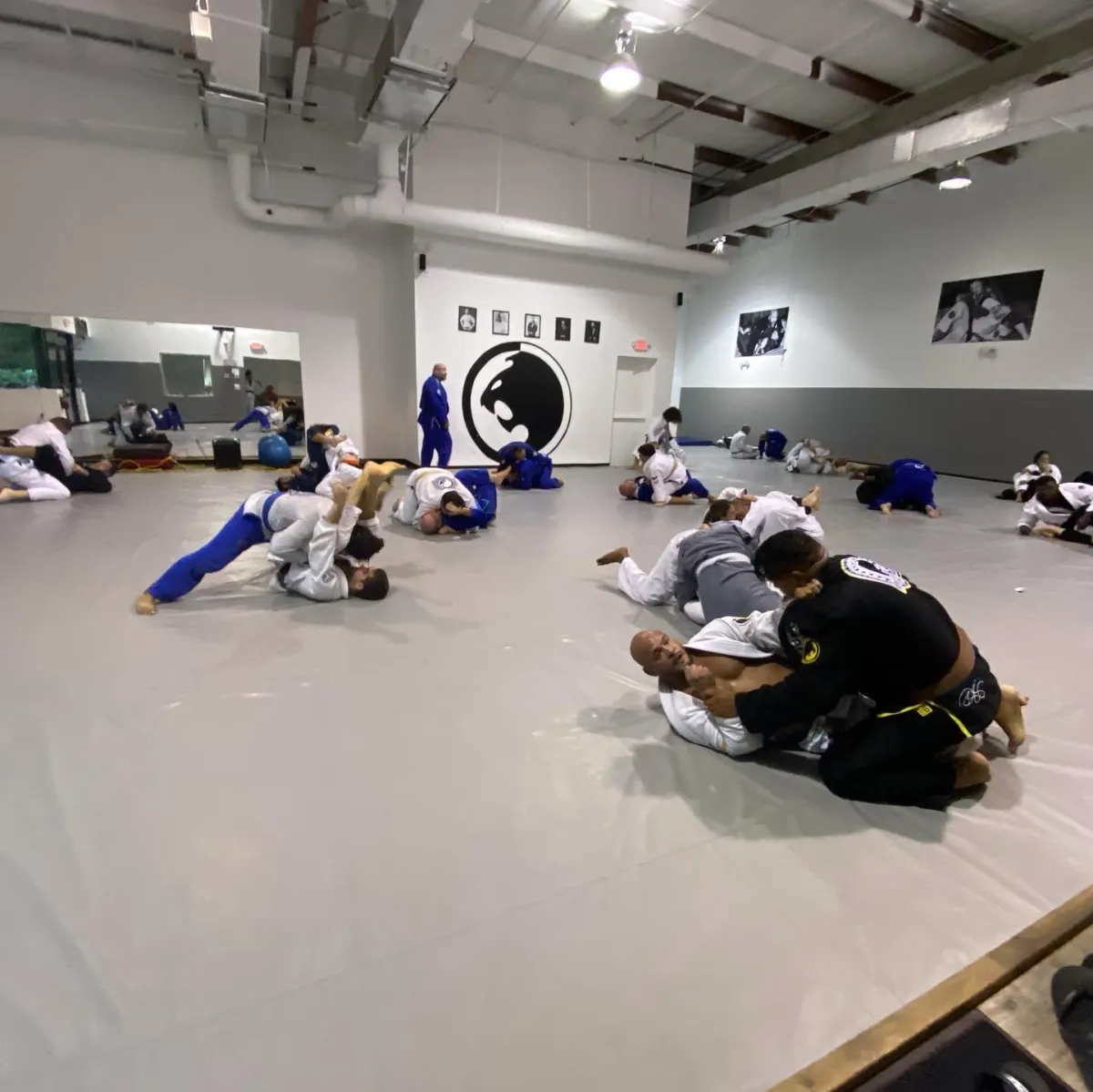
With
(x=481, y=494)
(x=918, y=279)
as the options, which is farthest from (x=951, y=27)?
(x=481, y=494)

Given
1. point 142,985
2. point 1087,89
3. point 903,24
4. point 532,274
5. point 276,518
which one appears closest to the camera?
point 142,985

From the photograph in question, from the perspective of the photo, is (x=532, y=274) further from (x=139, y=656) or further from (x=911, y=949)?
(x=911, y=949)

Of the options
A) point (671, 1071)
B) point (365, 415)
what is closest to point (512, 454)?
point (365, 415)

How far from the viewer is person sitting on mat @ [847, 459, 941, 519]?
22.2 ft

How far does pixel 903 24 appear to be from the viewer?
636 cm

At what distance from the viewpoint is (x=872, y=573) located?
187cm

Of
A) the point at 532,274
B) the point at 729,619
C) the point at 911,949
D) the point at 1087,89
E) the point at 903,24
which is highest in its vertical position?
the point at 903,24

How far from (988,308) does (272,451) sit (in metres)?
10.6

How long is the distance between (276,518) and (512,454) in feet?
15.4

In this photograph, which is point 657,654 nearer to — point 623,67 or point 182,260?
point 623,67

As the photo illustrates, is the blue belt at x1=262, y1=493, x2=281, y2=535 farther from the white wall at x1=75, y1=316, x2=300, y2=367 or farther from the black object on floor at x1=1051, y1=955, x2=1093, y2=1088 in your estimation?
the white wall at x1=75, y1=316, x2=300, y2=367

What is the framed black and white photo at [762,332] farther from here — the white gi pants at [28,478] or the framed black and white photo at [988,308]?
the white gi pants at [28,478]

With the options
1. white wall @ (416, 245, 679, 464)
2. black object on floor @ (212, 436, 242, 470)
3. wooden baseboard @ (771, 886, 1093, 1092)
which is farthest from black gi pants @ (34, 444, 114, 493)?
wooden baseboard @ (771, 886, 1093, 1092)

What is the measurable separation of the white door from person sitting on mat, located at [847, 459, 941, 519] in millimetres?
4425
